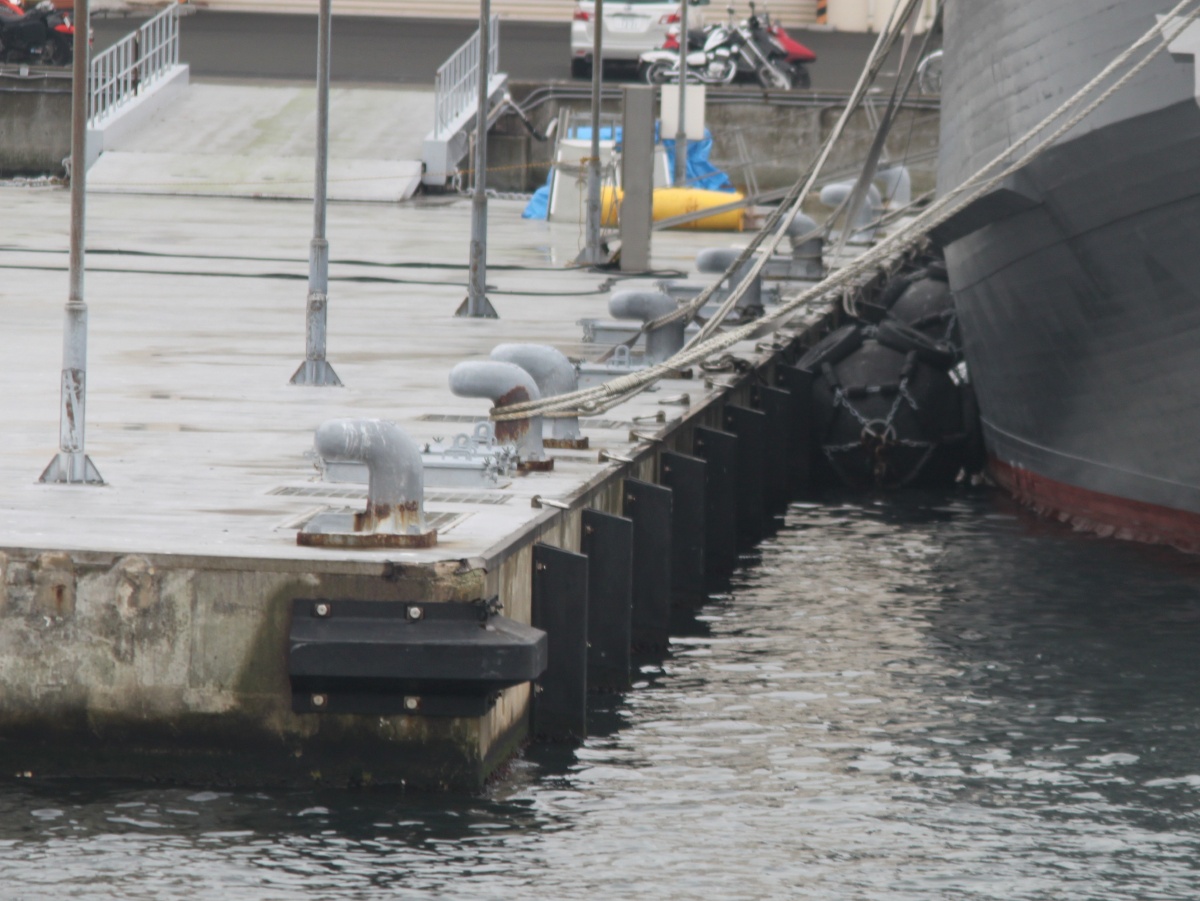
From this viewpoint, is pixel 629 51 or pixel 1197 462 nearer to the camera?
pixel 1197 462

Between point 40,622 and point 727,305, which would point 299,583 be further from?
point 727,305

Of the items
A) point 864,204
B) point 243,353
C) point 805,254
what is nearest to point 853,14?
point 864,204

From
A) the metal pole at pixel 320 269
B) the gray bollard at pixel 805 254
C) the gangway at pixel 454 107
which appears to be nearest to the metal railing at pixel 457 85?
the gangway at pixel 454 107

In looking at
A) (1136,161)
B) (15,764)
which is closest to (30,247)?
(1136,161)

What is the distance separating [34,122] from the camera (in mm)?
32312

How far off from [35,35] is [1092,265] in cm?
2494

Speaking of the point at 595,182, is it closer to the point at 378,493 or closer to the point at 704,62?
the point at 704,62

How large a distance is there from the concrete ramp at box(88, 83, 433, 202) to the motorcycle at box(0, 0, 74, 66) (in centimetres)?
207

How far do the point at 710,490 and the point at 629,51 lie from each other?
23.9 m

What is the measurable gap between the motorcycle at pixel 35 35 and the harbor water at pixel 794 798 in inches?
998

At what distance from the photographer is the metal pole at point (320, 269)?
12688 mm

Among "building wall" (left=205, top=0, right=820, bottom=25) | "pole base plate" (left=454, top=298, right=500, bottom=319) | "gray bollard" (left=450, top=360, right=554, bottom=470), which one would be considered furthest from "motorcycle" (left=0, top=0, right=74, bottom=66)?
"gray bollard" (left=450, top=360, right=554, bottom=470)

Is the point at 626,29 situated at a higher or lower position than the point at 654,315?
higher

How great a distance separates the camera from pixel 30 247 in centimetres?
2208
